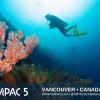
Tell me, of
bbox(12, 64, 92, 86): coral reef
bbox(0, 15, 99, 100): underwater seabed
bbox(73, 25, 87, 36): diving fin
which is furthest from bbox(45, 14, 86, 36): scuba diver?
bbox(12, 64, 92, 86): coral reef

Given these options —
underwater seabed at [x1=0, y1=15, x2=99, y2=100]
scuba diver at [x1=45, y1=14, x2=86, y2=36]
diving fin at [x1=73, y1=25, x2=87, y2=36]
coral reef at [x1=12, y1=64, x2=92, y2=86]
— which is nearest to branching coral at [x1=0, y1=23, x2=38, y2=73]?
underwater seabed at [x1=0, y1=15, x2=99, y2=100]

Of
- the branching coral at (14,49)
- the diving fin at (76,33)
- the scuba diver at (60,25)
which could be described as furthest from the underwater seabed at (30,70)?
the diving fin at (76,33)

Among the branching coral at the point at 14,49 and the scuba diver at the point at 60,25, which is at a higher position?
the scuba diver at the point at 60,25

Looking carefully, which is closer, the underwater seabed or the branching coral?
the underwater seabed

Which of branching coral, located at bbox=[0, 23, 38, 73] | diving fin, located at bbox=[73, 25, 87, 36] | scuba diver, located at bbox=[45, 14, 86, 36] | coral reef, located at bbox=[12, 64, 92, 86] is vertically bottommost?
coral reef, located at bbox=[12, 64, 92, 86]

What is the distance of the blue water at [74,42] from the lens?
418cm

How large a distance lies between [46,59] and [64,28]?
20.8 inches

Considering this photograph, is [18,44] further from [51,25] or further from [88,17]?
[88,17]

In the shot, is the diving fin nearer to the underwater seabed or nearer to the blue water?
the blue water

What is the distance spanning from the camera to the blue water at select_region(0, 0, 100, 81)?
4.18 meters

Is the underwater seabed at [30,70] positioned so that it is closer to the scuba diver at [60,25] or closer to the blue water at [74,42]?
the blue water at [74,42]

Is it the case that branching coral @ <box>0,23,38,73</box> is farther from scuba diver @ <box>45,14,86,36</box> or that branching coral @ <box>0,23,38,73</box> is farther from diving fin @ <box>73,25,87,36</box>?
diving fin @ <box>73,25,87,36</box>

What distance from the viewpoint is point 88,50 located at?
424 centimetres

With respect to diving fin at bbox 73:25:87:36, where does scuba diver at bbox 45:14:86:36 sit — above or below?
above
